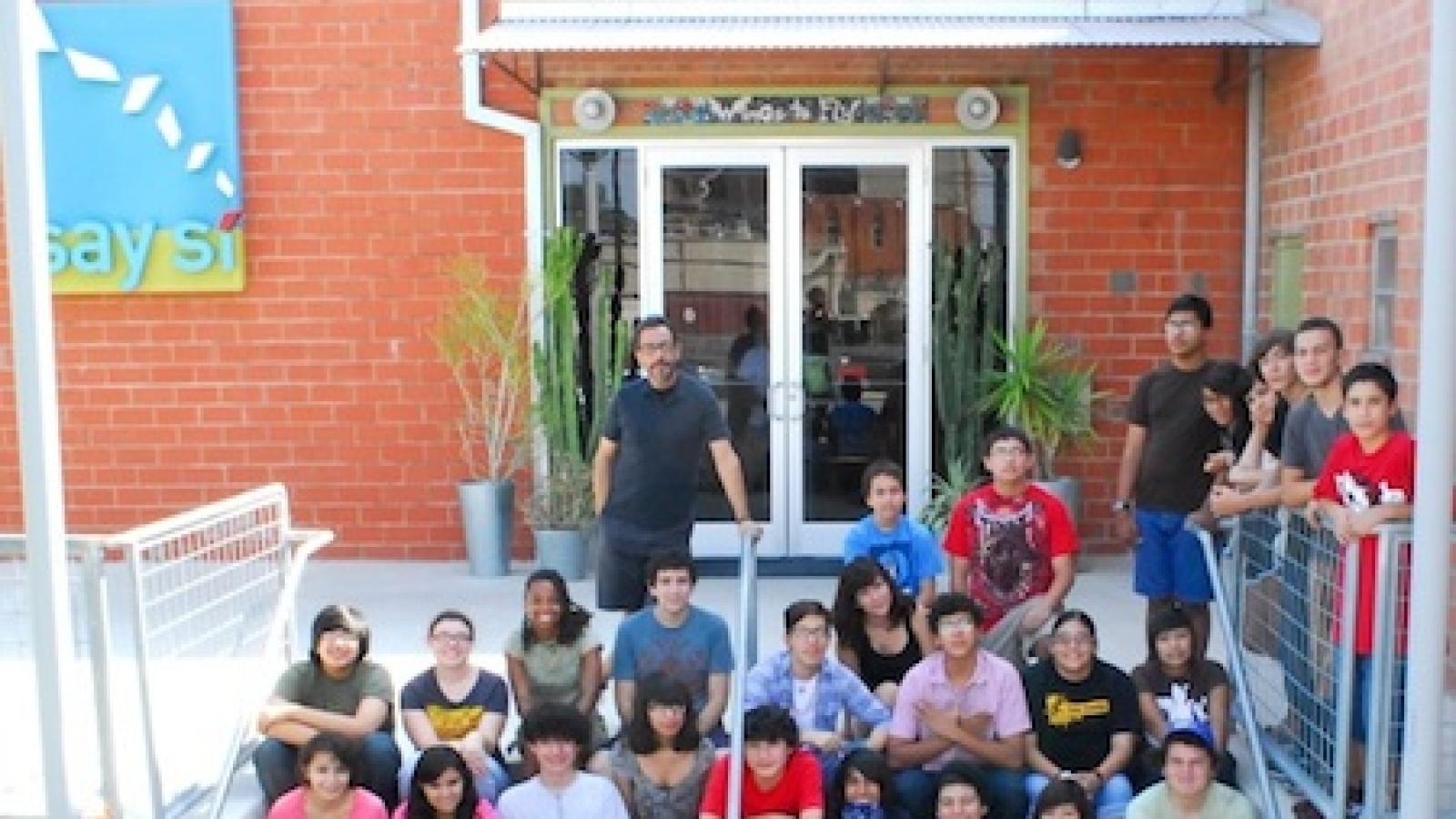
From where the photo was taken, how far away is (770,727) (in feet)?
13.5

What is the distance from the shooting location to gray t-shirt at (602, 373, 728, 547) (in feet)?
16.7

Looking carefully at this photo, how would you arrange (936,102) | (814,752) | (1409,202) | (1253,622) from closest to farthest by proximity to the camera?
1. (814,752)
2. (1253,622)
3. (1409,202)
4. (936,102)

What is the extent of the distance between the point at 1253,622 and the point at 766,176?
11.8 feet

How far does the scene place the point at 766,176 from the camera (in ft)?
24.9

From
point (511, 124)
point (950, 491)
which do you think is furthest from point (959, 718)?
point (511, 124)

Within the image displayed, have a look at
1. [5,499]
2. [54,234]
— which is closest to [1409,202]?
[54,234]

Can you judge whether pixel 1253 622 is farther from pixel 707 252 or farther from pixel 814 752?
pixel 707 252

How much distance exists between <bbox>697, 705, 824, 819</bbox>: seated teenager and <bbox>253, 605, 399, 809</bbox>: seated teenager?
0.95 metres

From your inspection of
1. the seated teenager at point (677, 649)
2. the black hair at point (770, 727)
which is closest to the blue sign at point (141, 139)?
the seated teenager at point (677, 649)

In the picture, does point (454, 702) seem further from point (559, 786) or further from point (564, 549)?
point (564, 549)

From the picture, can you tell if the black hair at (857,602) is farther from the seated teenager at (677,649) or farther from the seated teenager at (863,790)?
the seated teenager at (863,790)

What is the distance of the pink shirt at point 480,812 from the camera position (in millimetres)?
4086

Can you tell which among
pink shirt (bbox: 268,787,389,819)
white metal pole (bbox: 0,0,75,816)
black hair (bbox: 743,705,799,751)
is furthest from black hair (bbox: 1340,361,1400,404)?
white metal pole (bbox: 0,0,75,816)

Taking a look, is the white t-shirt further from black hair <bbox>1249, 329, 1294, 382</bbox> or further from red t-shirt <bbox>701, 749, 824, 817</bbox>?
black hair <bbox>1249, 329, 1294, 382</bbox>
